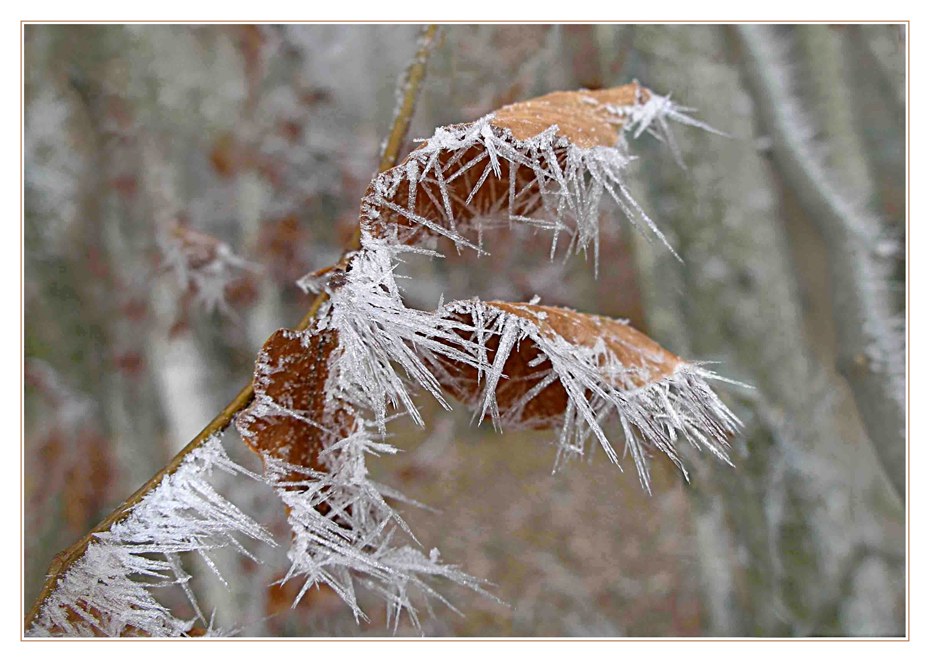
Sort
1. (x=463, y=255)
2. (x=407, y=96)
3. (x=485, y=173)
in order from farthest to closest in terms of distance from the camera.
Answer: (x=463, y=255), (x=407, y=96), (x=485, y=173)

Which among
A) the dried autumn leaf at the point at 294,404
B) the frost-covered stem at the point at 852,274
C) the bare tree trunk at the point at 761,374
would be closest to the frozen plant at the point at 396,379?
the dried autumn leaf at the point at 294,404

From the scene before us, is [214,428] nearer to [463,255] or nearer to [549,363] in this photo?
[549,363]

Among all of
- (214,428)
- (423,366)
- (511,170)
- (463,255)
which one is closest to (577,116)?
(511,170)

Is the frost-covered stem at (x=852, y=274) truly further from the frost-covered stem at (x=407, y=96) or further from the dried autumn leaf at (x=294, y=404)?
the dried autumn leaf at (x=294, y=404)

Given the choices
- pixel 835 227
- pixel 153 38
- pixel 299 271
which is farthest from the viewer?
pixel 299 271

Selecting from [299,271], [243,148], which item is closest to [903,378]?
[299,271]

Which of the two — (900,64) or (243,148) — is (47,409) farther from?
(900,64)

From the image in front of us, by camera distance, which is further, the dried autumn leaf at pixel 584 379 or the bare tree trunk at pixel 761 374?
the bare tree trunk at pixel 761 374
